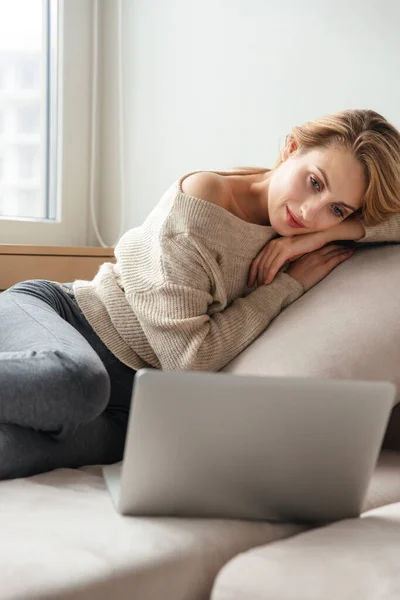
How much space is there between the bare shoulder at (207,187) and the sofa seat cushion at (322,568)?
817 millimetres

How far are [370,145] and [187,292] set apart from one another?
46 centimetres

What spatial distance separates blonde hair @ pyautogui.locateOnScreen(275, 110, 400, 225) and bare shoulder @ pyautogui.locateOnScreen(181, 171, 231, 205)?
18cm

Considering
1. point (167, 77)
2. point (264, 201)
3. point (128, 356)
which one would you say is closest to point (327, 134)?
point (264, 201)

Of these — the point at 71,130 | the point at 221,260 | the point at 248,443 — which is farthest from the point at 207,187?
the point at 71,130

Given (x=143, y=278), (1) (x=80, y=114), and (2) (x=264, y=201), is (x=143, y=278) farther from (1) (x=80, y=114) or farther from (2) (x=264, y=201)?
(1) (x=80, y=114)

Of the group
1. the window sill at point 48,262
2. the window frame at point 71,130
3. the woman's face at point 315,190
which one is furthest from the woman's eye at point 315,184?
the window frame at point 71,130

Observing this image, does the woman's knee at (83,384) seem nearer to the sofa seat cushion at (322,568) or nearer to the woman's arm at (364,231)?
the sofa seat cushion at (322,568)

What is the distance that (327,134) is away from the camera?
5.45 feet

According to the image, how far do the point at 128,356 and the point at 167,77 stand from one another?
1.41 m

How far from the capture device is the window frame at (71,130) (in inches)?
115

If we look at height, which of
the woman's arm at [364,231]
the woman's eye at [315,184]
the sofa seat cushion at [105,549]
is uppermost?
the woman's eye at [315,184]

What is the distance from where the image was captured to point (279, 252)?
1710mm

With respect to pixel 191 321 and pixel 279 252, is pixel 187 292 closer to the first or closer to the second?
pixel 191 321

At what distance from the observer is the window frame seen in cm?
293
